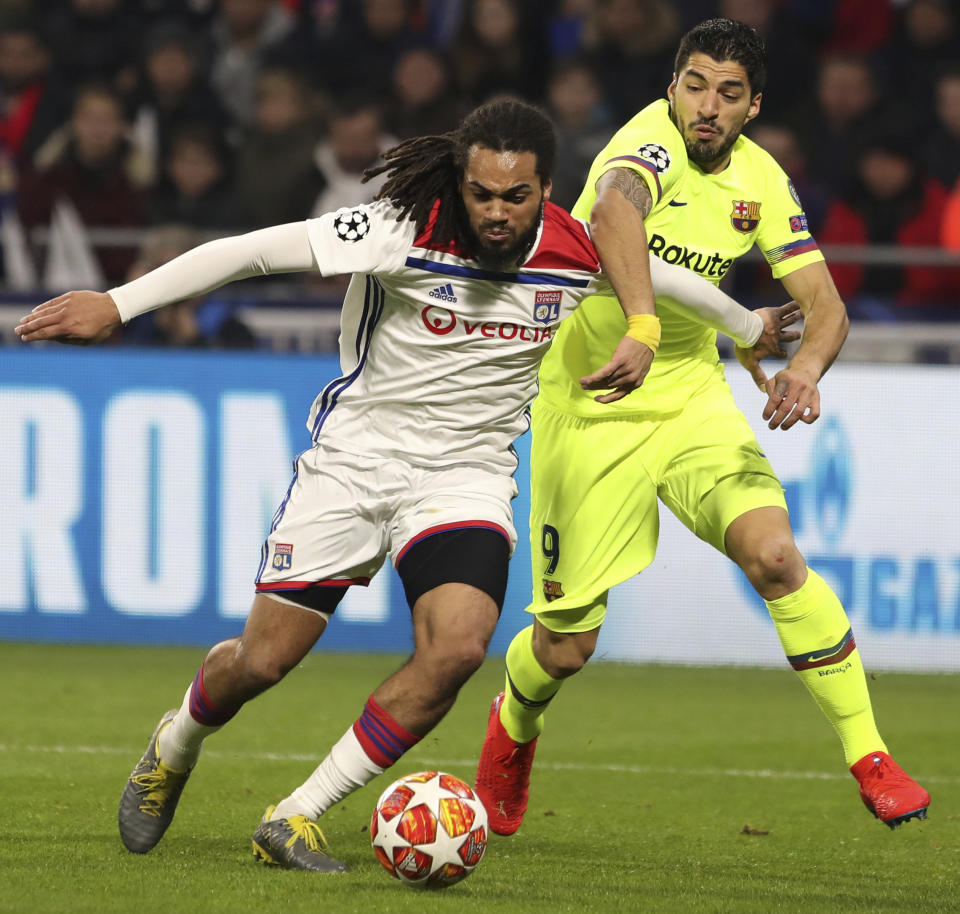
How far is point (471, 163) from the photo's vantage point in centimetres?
462

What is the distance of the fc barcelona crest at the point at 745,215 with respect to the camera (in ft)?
Answer: 18.5

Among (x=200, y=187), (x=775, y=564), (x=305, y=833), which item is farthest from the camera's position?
(x=200, y=187)

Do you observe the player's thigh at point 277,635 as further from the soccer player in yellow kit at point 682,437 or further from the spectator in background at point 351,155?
the spectator in background at point 351,155

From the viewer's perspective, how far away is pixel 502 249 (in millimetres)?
4676

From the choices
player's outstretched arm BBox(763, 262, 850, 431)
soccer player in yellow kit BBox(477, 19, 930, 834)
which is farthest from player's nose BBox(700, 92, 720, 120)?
player's outstretched arm BBox(763, 262, 850, 431)

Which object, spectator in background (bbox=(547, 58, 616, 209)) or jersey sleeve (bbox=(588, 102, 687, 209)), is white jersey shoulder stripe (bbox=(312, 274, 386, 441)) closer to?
jersey sleeve (bbox=(588, 102, 687, 209))

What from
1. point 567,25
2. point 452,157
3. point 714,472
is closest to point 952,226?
point 567,25

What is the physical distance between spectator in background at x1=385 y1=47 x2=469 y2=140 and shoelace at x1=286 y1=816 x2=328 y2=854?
810 cm

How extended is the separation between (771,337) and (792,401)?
549 mm

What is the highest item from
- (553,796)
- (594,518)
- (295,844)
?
(594,518)

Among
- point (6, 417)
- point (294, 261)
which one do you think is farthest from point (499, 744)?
point (6, 417)

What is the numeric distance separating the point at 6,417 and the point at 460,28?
4.99 meters

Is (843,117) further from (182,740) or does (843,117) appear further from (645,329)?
(182,740)

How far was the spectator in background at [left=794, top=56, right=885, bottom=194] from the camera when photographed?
1209 centimetres
